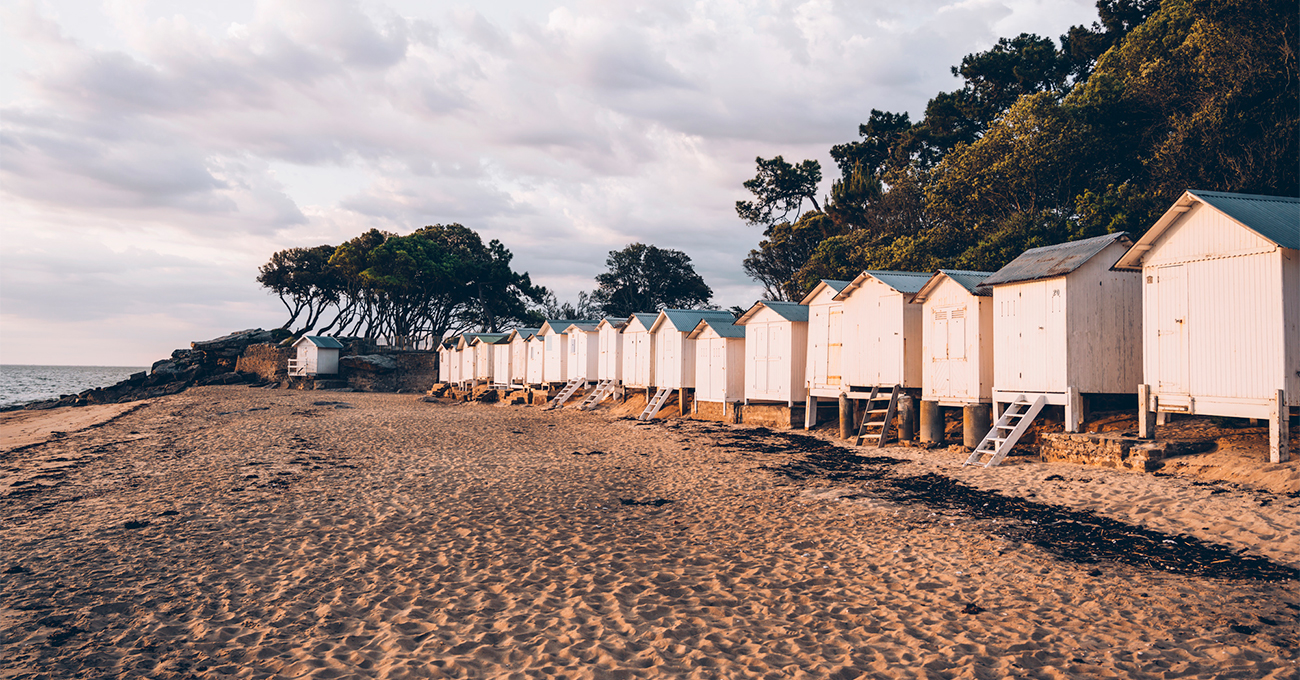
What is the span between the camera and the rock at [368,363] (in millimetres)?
52500

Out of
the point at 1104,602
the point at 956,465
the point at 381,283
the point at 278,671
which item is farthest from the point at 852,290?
the point at 381,283

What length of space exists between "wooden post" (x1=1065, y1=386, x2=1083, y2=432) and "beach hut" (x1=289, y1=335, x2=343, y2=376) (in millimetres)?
48690

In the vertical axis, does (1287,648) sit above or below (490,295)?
below

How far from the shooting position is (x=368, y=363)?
172 feet

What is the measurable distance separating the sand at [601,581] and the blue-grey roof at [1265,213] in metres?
4.09

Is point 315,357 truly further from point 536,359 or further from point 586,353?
point 586,353

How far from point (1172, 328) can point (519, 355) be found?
3420 centimetres

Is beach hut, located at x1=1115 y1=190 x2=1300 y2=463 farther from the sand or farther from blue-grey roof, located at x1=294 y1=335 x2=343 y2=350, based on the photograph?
blue-grey roof, located at x1=294 y1=335 x2=343 y2=350

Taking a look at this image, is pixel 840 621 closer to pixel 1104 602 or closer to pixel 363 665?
pixel 1104 602

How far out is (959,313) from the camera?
17.5m

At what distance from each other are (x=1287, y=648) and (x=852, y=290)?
15.2 m

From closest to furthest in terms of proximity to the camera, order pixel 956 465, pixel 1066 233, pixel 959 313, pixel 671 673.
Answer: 1. pixel 671 673
2. pixel 956 465
3. pixel 959 313
4. pixel 1066 233

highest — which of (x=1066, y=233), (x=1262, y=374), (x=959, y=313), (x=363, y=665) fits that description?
(x=1066, y=233)

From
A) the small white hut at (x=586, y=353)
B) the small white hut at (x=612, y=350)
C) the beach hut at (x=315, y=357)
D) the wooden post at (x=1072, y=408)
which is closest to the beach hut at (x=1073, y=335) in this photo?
the wooden post at (x=1072, y=408)
